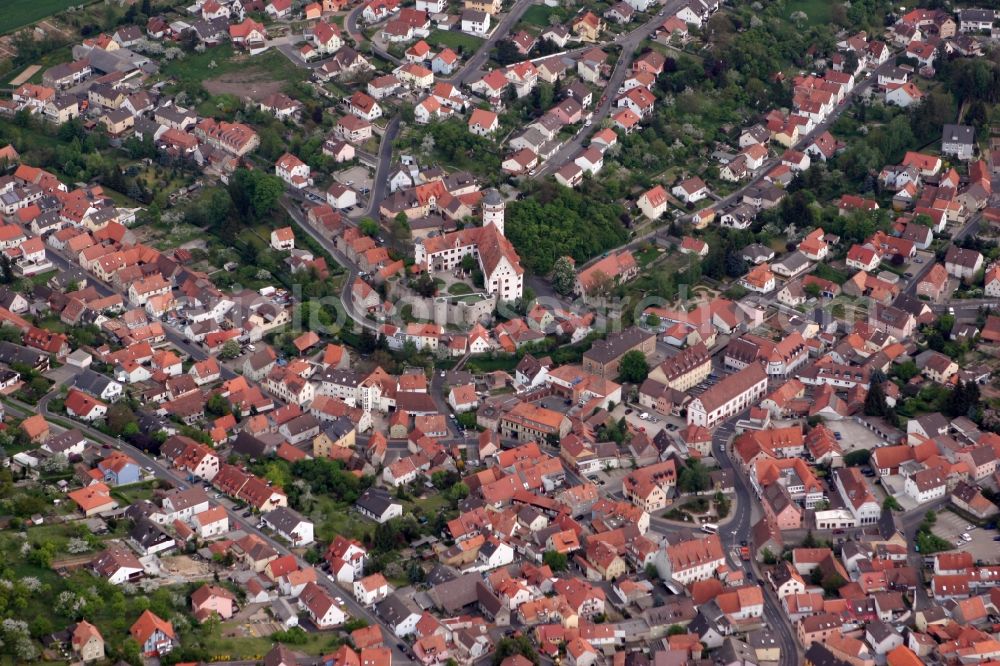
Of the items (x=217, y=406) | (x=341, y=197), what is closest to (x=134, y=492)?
(x=217, y=406)

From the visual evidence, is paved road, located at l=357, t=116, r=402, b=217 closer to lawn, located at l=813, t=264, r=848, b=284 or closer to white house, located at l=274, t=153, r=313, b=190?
white house, located at l=274, t=153, r=313, b=190

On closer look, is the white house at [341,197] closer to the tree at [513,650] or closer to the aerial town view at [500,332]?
the aerial town view at [500,332]

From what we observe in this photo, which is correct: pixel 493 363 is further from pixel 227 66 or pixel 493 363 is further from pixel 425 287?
pixel 227 66

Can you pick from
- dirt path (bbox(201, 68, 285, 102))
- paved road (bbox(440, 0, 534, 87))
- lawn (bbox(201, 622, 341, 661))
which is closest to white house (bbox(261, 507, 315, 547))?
lawn (bbox(201, 622, 341, 661))

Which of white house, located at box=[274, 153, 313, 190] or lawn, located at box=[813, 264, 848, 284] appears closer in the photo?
lawn, located at box=[813, 264, 848, 284]

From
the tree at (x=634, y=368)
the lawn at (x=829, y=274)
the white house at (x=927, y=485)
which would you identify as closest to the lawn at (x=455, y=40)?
the lawn at (x=829, y=274)

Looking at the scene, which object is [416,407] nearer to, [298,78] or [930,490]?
[930,490]
